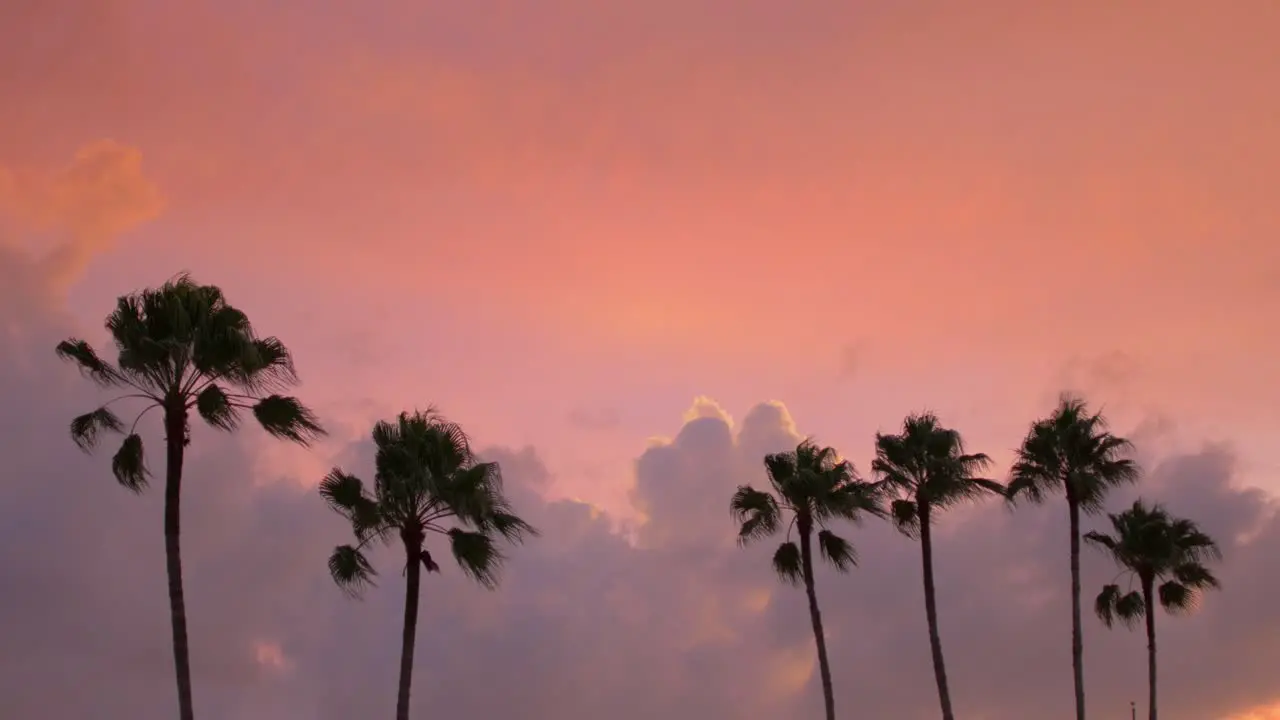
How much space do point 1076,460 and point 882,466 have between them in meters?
9.25

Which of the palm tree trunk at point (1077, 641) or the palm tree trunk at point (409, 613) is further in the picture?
the palm tree trunk at point (1077, 641)

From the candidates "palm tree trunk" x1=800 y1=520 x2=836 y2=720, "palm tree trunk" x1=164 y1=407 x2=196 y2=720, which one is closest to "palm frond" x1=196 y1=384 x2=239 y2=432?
"palm tree trunk" x1=164 y1=407 x2=196 y2=720

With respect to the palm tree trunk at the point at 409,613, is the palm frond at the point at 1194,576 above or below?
above

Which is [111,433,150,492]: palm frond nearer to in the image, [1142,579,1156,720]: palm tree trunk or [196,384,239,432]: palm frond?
[196,384,239,432]: palm frond

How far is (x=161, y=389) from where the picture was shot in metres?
33.2

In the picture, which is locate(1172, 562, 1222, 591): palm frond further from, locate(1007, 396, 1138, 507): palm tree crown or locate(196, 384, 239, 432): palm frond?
locate(196, 384, 239, 432): palm frond

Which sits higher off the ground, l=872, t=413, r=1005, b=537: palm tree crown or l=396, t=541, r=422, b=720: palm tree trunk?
l=872, t=413, r=1005, b=537: palm tree crown

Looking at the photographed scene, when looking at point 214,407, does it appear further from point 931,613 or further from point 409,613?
point 931,613

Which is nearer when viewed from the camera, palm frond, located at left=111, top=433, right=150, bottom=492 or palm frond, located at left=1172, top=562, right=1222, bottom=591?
palm frond, located at left=111, top=433, right=150, bottom=492

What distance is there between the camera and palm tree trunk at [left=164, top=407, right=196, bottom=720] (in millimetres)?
31219

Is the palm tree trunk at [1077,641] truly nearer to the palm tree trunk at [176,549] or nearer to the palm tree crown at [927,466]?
the palm tree crown at [927,466]

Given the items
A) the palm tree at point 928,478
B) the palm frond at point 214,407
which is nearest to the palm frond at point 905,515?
the palm tree at point 928,478

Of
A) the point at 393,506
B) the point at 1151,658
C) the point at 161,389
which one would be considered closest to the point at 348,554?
the point at 393,506

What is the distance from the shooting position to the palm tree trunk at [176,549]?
3122 centimetres
